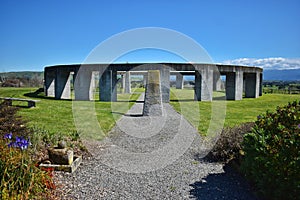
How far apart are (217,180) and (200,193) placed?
2.29 ft

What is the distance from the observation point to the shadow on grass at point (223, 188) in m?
4.35

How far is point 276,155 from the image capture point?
375 centimetres

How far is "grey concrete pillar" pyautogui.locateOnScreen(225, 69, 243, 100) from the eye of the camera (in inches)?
921

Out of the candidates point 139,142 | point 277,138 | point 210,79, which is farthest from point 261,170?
point 210,79

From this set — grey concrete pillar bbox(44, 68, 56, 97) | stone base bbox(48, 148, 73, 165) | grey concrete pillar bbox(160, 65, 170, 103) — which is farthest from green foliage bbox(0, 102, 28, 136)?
grey concrete pillar bbox(44, 68, 56, 97)

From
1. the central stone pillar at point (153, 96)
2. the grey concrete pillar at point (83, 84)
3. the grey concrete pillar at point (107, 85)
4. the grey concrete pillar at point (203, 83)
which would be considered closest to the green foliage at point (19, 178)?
the central stone pillar at point (153, 96)

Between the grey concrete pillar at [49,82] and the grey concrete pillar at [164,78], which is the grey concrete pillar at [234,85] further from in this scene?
the grey concrete pillar at [49,82]

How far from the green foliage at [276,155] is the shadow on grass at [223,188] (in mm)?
262

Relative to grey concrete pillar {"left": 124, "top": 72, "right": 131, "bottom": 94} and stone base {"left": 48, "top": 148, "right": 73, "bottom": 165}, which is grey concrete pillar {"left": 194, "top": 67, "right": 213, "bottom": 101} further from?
stone base {"left": 48, "top": 148, "right": 73, "bottom": 165}

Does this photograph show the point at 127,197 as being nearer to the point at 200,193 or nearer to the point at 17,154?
the point at 200,193

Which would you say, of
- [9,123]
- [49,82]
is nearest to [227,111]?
[9,123]

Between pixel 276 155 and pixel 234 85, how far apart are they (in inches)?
816

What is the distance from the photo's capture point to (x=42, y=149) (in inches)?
239

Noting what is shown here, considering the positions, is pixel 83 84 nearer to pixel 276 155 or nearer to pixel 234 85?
pixel 234 85
